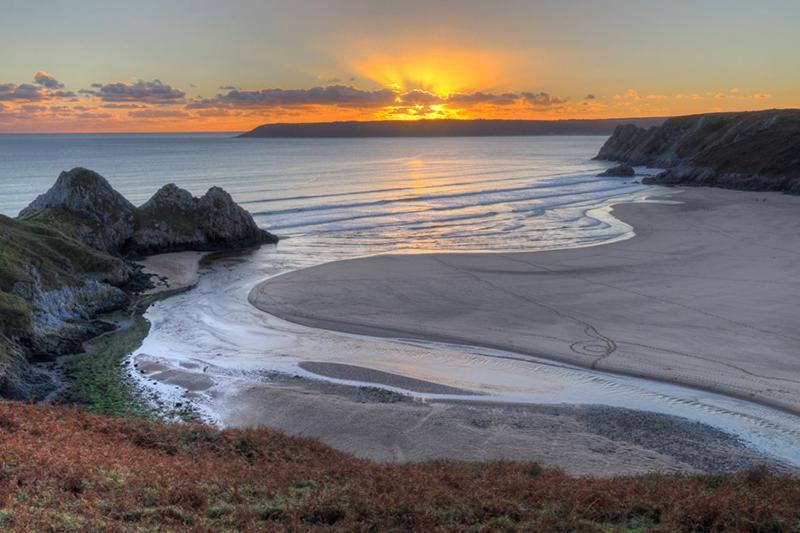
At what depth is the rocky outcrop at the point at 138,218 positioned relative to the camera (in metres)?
36.5

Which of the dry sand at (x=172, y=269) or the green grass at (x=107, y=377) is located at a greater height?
the green grass at (x=107, y=377)

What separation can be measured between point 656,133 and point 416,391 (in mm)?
133574

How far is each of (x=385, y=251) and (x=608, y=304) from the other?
56.3ft

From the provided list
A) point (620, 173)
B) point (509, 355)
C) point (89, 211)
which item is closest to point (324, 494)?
point (509, 355)

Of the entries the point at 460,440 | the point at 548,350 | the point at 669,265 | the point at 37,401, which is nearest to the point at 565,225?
the point at 669,265

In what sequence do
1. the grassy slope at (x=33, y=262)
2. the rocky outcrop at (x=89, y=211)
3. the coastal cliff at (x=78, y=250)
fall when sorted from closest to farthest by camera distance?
the coastal cliff at (x=78, y=250), the grassy slope at (x=33, y=262), the rocky outcrop at (x=89, y=211)

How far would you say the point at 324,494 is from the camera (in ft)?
32.8

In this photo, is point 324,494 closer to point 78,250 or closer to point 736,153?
point 78,250

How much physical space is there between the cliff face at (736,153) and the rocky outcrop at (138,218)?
6332 cm

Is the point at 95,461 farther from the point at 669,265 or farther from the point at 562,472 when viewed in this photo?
the point at 669,265

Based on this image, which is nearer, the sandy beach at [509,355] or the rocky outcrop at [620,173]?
the sandy beach at [509,355]

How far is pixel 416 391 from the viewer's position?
1794 cm

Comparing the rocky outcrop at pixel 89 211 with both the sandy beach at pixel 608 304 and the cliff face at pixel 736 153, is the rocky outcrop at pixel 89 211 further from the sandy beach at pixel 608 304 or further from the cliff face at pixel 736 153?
the cliff face at pixel 736 153

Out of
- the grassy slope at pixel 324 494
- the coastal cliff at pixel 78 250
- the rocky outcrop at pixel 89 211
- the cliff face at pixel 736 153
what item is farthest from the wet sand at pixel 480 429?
the cliff face at pixel 736 153
